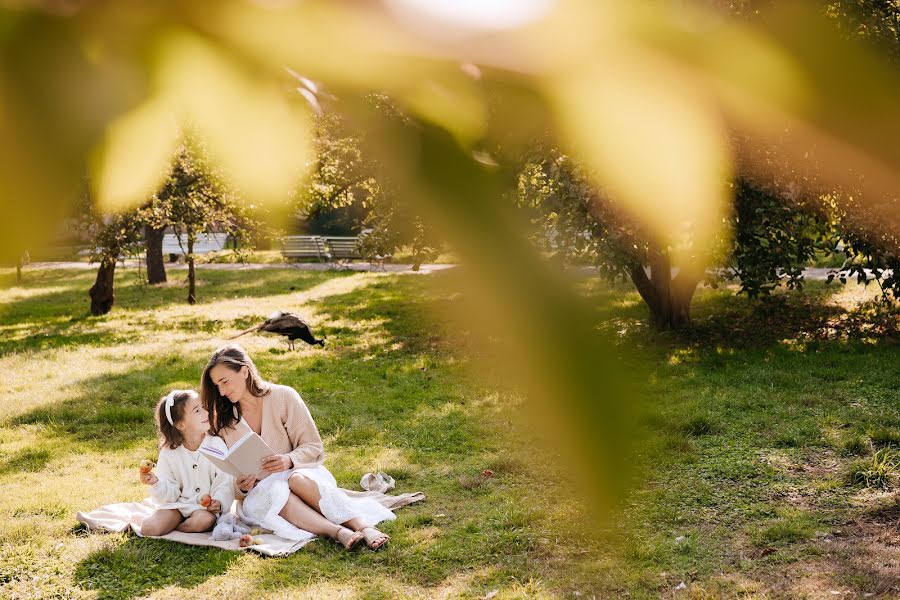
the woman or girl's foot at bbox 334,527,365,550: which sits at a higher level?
the woman

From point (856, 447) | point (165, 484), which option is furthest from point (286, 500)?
point (856, 447)

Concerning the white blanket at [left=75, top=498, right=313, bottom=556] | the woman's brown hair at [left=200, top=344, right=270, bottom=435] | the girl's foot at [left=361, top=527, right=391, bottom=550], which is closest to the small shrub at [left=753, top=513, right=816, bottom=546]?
the girl's foot at [left=361, top=527, right=391, bottom=550]

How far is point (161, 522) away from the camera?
4348mm

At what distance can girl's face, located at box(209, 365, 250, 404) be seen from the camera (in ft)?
14.6

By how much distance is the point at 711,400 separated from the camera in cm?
643

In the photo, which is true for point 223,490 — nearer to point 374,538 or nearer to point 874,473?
point 374,538

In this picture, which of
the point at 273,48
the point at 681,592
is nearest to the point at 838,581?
the point at 681,592

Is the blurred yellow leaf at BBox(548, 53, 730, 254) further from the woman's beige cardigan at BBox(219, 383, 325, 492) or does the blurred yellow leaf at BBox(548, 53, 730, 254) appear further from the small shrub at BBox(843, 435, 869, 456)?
the small shrub at BBox(843, 435, 869, 456)

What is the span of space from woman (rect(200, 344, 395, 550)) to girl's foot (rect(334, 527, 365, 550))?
0.07 meters

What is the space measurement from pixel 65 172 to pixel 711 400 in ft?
20.9

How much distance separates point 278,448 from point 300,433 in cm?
14

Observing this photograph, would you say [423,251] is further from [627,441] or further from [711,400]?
[711,400]

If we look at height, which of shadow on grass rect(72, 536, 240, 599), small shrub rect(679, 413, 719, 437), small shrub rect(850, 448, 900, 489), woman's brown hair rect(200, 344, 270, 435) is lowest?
small shrub rect(850, 448, 900, 489)

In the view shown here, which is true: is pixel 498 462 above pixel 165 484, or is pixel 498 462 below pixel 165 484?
below
